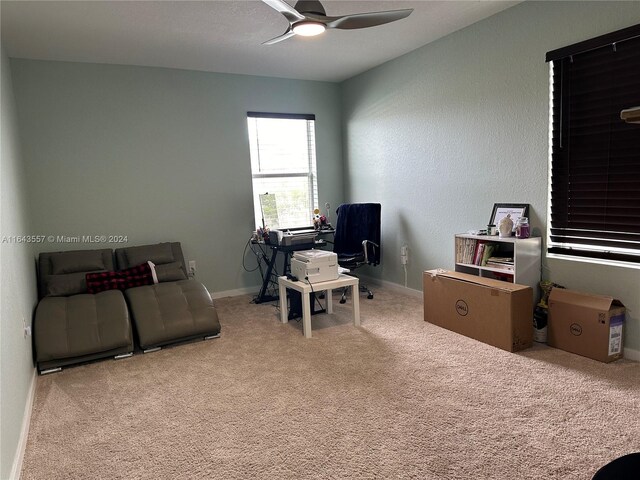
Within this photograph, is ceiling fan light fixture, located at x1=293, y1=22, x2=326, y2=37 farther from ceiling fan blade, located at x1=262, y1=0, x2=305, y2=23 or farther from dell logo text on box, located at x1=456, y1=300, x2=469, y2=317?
dell logo text on box, located at x1=456, y1=300, x2=469, y2=317

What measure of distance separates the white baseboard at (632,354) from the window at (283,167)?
3.52m

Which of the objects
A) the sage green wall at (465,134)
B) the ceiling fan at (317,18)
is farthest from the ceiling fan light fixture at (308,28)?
the sage green wall at (465,134)

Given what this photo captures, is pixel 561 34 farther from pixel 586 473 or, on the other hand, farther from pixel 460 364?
pixel 586 473

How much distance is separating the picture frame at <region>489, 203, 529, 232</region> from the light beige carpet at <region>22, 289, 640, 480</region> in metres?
1.02

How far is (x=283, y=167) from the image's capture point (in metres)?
5.24

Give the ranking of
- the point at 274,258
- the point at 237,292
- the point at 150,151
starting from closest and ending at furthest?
the point at 150,151 → the point at 274,258 → the point at 237,292

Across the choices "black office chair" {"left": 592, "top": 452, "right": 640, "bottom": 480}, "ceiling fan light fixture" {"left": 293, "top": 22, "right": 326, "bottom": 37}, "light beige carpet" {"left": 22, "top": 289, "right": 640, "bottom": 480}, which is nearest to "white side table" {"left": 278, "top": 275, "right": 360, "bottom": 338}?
"light beige carpet" {"left": 22, "top": 289, "right": 640, "bottom": 480}

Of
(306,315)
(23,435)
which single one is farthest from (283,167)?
(23,435)

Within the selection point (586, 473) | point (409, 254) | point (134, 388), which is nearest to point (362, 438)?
point (586, 473)

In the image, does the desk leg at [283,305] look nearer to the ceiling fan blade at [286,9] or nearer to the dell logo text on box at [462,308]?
the dell logo text on box at [462,308]

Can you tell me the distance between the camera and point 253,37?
3643 millimetres

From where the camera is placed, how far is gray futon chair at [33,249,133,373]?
3.09 meters

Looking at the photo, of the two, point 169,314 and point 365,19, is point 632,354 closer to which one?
point 365,19

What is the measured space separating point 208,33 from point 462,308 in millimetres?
3028
